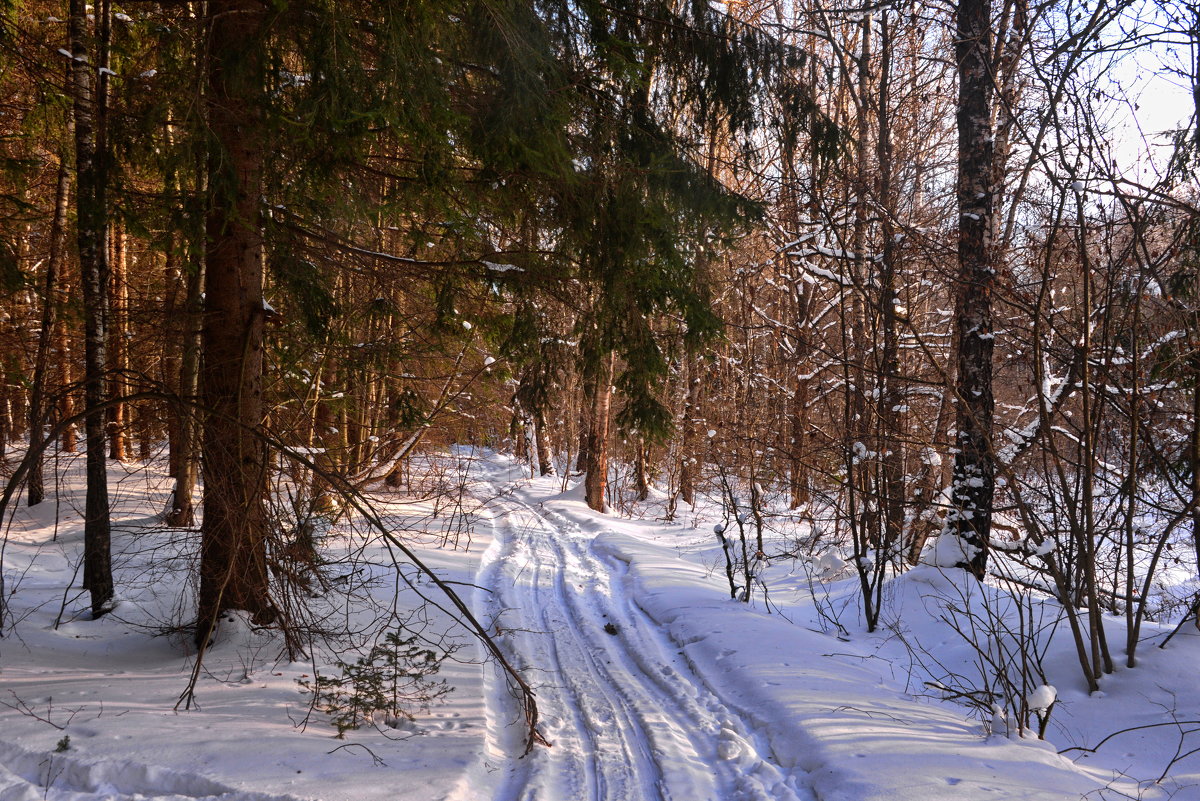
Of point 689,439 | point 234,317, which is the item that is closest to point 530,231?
point 234,317

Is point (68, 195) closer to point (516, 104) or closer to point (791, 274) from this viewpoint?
point (516, 104)

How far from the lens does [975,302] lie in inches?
280

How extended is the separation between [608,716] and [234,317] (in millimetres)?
4372

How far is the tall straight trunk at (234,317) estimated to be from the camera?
15.1 ft

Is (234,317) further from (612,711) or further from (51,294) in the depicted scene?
(612,711)

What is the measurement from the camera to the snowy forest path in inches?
165

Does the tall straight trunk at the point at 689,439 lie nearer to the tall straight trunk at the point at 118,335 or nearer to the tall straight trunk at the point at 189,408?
the tall straight trunk at the point at 189,408

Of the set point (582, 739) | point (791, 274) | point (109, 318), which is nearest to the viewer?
point (582, 739)

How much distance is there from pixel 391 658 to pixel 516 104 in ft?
13.9

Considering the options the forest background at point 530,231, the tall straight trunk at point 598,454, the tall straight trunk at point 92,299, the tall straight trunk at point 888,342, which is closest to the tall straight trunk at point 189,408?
the forest background at point 530,231

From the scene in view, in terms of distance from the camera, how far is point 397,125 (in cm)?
450

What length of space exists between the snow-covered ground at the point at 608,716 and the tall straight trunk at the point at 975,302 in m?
0.82

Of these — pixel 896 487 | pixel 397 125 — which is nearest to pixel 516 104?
pixel 397 125

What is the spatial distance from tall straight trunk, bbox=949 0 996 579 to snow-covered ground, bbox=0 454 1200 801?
822mm
